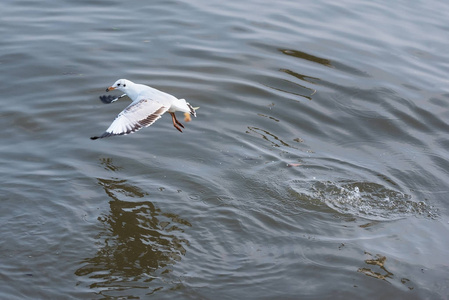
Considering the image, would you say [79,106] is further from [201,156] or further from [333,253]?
[333,253]

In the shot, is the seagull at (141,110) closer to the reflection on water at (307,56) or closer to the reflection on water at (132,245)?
the reflection on water at (132,245)

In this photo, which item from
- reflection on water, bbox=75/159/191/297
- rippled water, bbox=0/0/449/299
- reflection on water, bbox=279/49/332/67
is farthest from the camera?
reflection on water, bbox=279/49/332/67

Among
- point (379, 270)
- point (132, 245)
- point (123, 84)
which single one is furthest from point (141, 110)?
point (379, 270)

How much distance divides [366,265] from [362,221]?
806 millimetres

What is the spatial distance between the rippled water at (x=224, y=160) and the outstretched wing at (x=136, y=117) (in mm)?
715

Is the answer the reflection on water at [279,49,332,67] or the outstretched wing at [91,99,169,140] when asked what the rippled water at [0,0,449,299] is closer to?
the reflection on water at [279,49,332,67]

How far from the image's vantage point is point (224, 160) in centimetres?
801

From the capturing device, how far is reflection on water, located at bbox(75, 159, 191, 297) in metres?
5.75

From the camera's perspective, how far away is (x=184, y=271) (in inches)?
233

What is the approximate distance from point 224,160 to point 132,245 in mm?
2097

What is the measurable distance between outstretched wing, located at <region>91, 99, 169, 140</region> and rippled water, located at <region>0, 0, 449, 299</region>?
715mm

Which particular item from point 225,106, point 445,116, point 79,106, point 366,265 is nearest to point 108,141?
point 79,106

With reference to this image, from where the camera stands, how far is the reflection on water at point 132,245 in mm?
5750

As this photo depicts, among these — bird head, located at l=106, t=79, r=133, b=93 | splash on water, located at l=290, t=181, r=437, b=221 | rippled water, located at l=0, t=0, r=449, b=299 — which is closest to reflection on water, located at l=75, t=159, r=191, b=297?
rippled water, located at l=0, t=0, r=449, b=299
